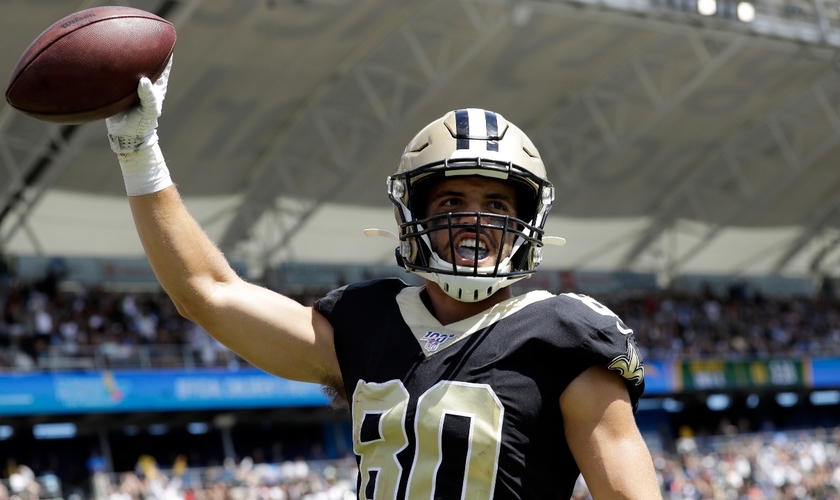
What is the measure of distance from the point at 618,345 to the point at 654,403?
75.3 feet

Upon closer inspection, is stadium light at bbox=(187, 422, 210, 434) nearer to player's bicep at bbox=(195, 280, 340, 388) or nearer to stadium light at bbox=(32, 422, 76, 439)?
stadium light at bbox=(32, 422, 76, 439)

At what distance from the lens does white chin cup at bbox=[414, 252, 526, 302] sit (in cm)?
230

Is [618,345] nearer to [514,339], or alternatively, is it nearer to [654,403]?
[514,339]

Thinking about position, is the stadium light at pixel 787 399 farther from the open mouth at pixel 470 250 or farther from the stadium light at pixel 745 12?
the open mouth at pixel 470 250

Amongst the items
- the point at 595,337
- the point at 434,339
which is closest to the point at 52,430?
the point at 434,339

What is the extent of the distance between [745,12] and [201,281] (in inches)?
646

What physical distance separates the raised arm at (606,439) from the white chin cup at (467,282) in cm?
26

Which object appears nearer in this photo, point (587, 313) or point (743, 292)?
point (587, 313)

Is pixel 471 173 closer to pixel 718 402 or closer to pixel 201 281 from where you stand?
pixel 201 281

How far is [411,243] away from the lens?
2414mm

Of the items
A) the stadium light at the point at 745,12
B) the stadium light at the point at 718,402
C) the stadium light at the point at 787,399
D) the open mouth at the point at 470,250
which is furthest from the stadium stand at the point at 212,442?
the open mouth at the point at 470,250

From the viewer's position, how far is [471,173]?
237 centimetres

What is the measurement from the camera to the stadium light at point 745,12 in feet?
57.1

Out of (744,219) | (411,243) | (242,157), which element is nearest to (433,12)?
(242,157)
